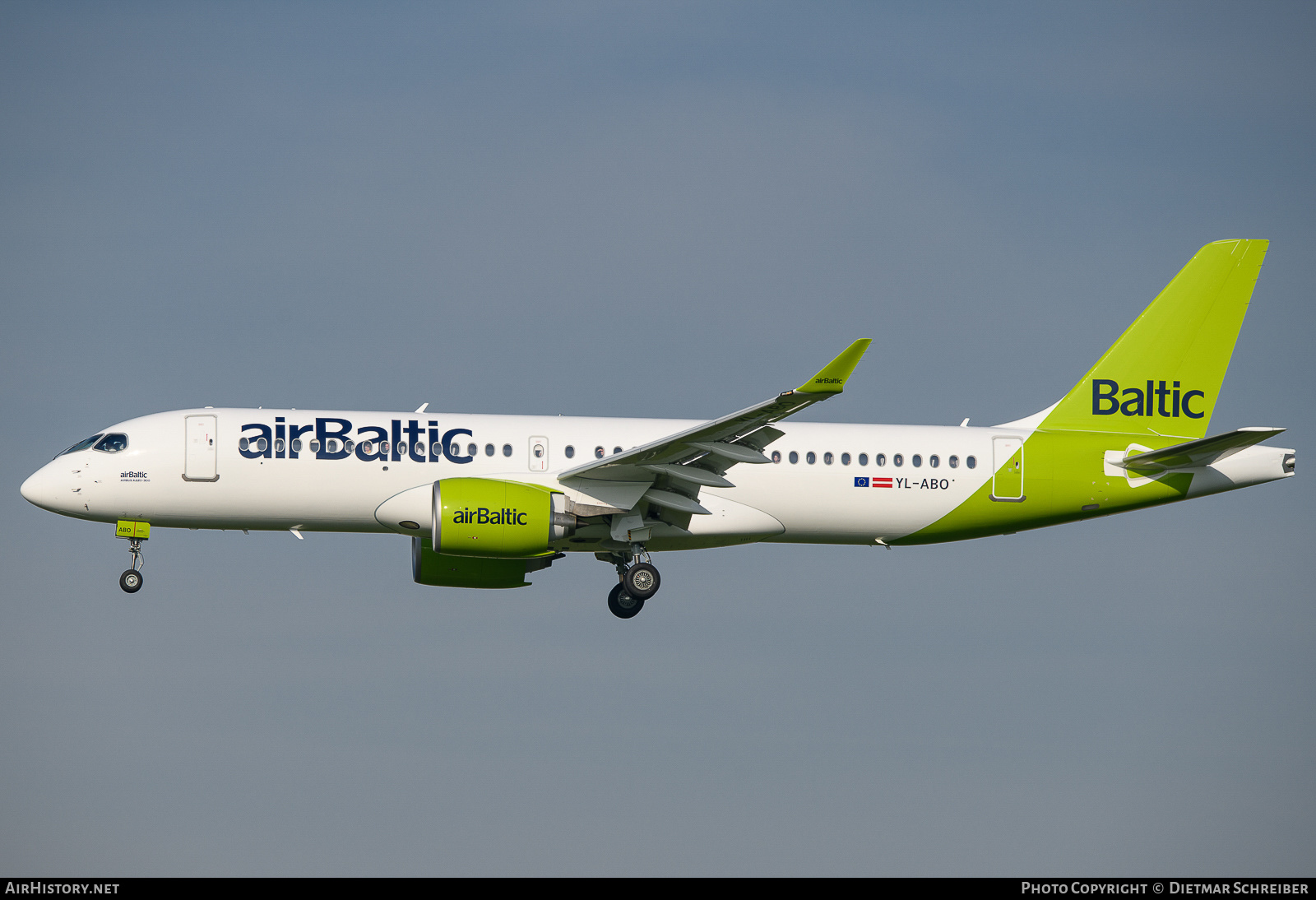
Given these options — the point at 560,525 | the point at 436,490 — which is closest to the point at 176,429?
the point at 436,490

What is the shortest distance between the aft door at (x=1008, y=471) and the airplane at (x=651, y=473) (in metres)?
0.04

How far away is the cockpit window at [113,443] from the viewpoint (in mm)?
33125

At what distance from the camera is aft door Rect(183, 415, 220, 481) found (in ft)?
107

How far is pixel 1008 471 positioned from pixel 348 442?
15.7m

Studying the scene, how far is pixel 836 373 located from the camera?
27594mm

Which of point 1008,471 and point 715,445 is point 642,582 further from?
point 1008,471

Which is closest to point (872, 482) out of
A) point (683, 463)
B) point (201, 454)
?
point (683, 463)

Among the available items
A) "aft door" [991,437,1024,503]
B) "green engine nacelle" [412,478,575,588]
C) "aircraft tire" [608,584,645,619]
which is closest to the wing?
"green engine nacelle" [412,478,575,588]

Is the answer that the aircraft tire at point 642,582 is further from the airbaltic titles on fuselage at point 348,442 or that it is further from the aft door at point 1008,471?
the aft door at point 1008,471

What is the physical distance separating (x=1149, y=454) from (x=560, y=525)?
47.8 feet

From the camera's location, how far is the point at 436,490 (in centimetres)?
3194

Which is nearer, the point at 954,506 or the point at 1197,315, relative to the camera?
the point at 954,506
